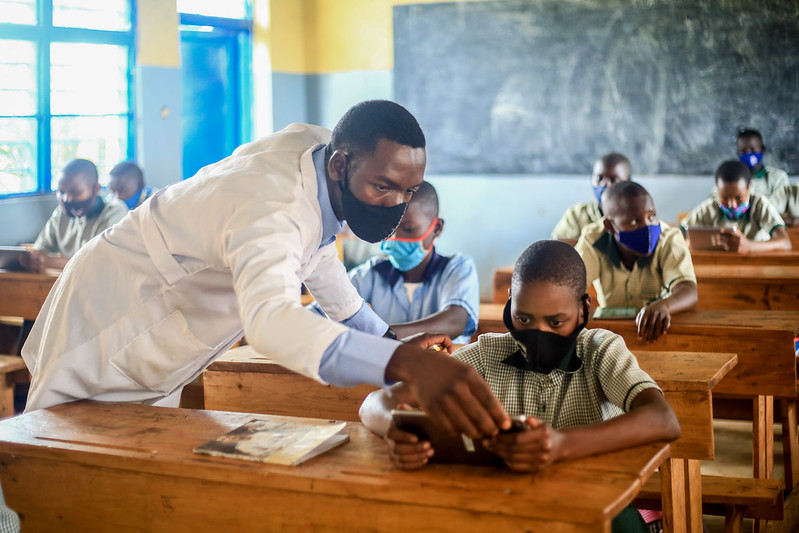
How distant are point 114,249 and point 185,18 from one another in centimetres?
651

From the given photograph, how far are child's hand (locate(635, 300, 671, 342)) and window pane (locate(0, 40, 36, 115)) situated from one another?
5.22 m

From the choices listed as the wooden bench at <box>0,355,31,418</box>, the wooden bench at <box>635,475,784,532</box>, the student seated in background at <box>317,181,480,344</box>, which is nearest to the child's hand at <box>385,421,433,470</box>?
the wooden bench at <box>635,475,784,532</box>

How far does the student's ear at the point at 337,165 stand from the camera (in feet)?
6.07

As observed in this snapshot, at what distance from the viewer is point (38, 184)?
22.2 feet

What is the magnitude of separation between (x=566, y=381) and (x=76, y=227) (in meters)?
4.50

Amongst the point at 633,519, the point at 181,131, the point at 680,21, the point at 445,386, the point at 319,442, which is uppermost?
the point at 680,21

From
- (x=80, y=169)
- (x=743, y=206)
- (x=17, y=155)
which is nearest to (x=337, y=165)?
(x=80, y=169)

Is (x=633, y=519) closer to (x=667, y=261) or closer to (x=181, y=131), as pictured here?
(x=667, y=261)

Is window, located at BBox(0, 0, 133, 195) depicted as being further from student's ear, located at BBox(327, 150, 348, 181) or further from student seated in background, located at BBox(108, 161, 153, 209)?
student's ear, located at BBox(327, 150, 348, 181)

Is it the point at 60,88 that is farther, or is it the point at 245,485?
the point at 60,88

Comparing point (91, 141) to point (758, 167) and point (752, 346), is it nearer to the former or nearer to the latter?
point (758, 167)

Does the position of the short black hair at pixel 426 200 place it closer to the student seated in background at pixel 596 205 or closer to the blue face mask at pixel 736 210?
the student seated in background at pixel 596 205

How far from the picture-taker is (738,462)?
3938 millimetres

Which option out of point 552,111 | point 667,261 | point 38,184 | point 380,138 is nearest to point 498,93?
point 552,111
